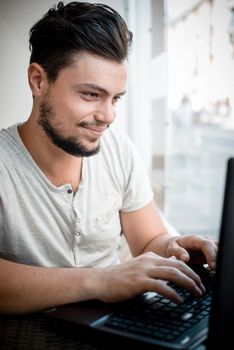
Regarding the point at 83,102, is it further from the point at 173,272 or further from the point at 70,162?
the point at 173,272

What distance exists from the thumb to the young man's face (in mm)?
361

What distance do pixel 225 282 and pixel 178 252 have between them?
1.71 feet

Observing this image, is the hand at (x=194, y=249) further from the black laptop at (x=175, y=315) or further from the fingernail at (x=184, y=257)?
the black laptop at (x=175, y=315)

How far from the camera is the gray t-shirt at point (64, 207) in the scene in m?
1.21

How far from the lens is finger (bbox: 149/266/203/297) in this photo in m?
0.85

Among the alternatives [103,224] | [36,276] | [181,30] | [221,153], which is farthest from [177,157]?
[36,276]

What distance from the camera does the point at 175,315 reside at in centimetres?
76

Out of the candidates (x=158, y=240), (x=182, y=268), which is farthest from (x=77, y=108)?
Result: (x=182, y=268)

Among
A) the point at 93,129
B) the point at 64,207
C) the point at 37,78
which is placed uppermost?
the point at 37,78

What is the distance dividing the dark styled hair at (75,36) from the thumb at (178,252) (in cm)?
53

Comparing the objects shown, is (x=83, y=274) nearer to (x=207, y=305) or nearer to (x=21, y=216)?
(x=207, y=305)

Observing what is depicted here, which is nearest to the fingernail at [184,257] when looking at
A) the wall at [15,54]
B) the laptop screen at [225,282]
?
the laptop screen at [225,282]

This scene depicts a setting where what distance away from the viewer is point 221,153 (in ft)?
16.1

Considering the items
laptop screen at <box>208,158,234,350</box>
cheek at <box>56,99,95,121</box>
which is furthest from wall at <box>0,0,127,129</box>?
laptop screen at <box>208,158,234,350</box>
